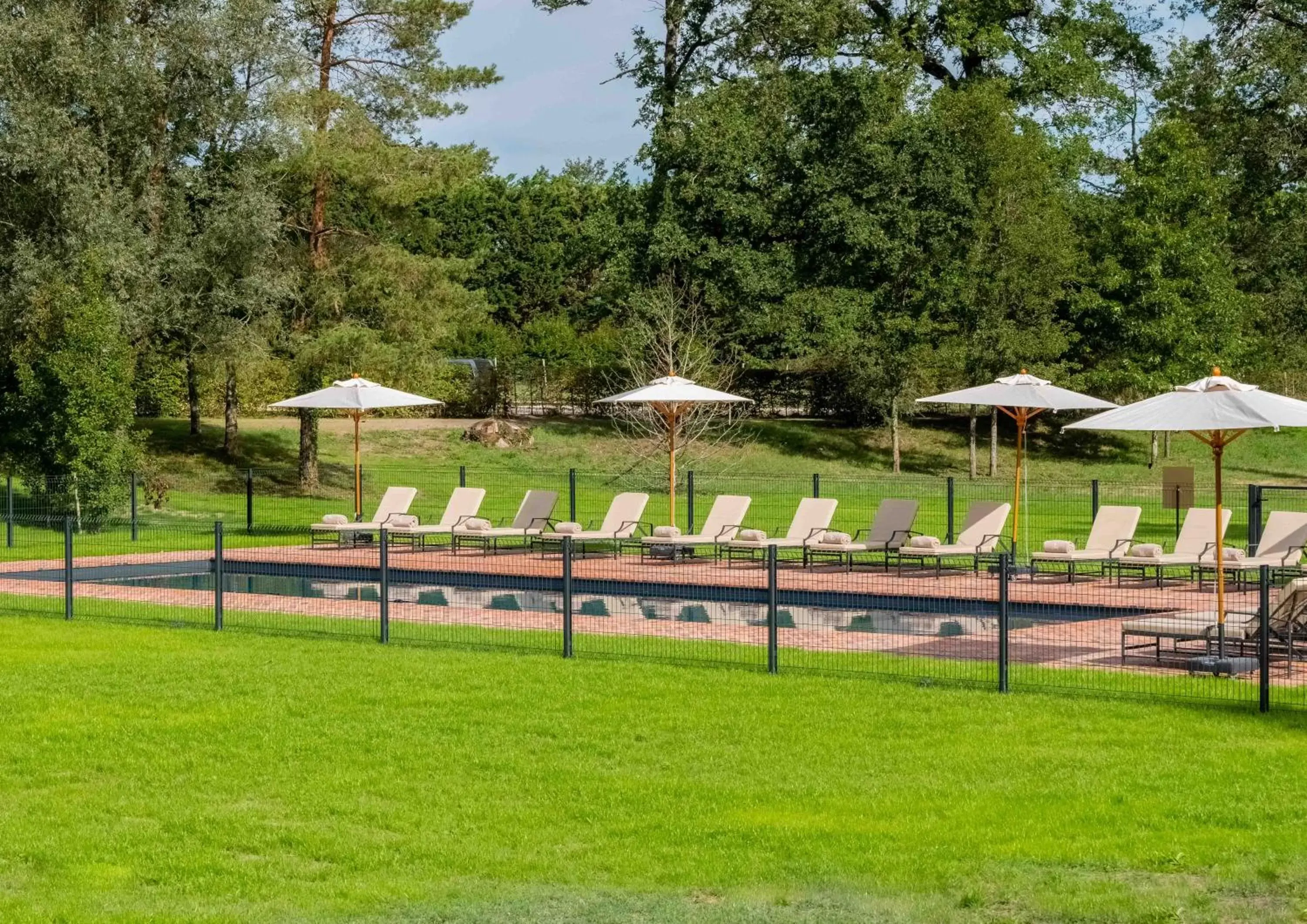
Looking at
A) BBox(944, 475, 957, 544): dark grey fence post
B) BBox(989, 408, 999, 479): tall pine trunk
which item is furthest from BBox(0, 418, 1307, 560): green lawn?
BBox(944, 475, 957, 544): dark grey fence post

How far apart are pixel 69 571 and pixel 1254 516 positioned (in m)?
13.6

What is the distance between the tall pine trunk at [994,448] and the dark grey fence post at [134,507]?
57.9 feet

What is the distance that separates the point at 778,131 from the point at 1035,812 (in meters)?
38.4

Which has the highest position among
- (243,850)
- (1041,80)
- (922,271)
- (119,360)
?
(1041,80)

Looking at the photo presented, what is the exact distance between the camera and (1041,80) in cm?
4672

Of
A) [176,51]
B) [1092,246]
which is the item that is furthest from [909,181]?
[176,51]

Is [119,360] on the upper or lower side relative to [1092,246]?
lower

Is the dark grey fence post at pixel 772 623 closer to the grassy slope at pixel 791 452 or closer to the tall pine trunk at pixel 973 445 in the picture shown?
the grassy slope at pixel 791 452

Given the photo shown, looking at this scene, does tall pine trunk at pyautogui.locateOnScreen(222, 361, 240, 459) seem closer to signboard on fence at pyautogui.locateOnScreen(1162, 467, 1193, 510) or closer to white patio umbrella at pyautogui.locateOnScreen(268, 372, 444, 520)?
white patio umbrella at pyautogui.locateOnScreen(268, 372, 444, 520)

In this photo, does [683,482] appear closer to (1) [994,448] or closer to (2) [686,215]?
(1) [994,448]

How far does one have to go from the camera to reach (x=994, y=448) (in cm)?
3869

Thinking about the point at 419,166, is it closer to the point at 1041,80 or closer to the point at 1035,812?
the point at 1041,80

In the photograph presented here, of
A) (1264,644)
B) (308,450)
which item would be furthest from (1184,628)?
(308,450)

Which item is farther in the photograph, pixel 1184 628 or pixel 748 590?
pixel 748 590
